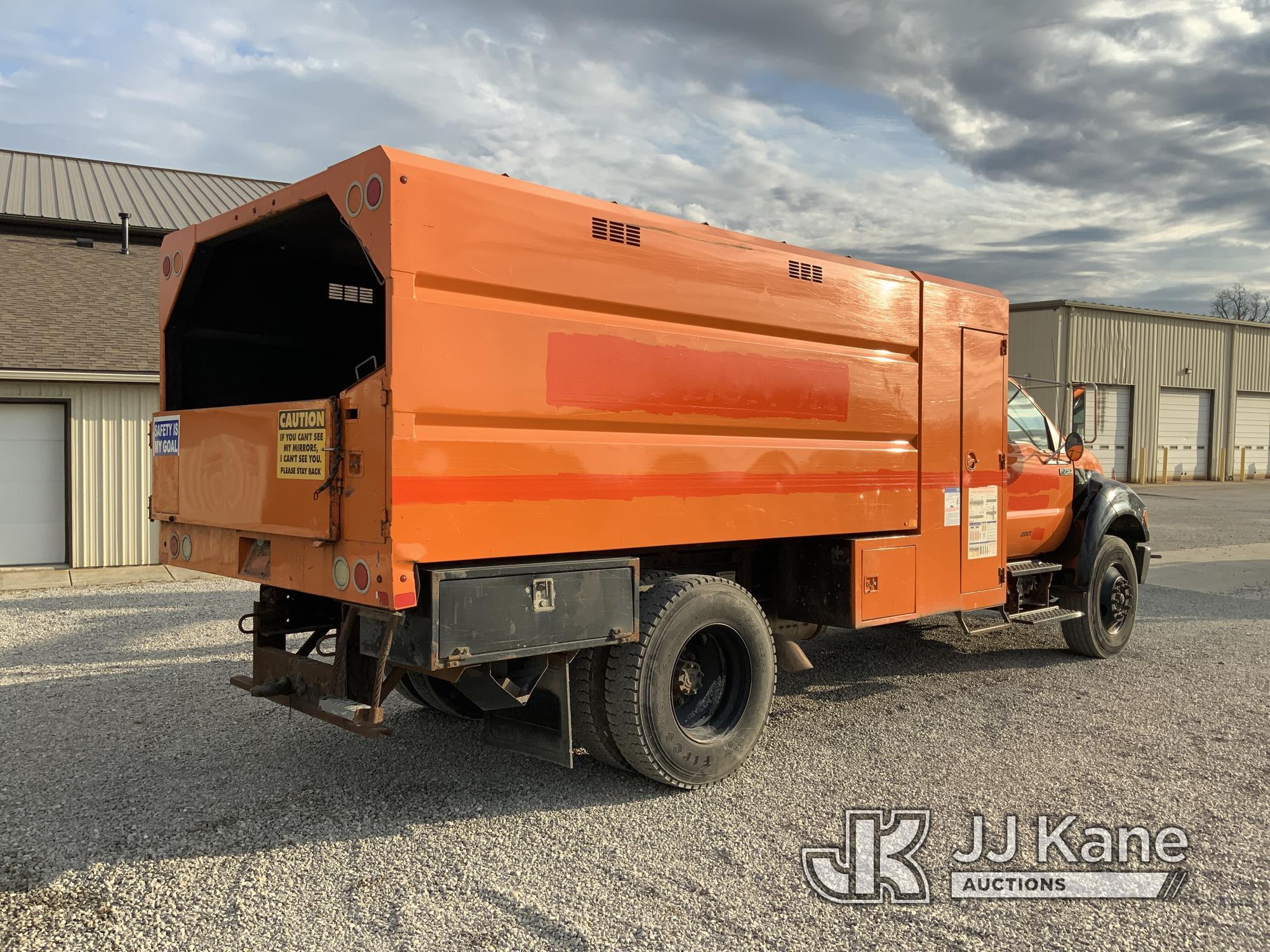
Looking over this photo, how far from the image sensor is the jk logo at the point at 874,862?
3506 mm

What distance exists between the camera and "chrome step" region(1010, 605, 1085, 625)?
266 inches

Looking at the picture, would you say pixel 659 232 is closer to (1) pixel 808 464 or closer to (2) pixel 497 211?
(2) pixel 497 211

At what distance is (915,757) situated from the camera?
5012mm

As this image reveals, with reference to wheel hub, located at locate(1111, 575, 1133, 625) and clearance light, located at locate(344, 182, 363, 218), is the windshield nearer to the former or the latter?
wheel hub, located at locate(1111, 575, 1133, 625)

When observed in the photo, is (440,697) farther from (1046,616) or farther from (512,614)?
(1046,616)

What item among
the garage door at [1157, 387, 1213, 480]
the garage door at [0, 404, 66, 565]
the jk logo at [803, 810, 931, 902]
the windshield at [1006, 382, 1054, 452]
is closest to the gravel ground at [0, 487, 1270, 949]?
the jk logo at [803, 810, 931, 902]

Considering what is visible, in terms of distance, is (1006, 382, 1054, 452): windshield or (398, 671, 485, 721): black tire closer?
(398, 671, 485, 721): black tire

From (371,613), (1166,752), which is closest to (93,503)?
(371,613)

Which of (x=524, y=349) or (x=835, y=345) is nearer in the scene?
(x=524, y=349)

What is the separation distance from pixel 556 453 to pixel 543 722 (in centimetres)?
126

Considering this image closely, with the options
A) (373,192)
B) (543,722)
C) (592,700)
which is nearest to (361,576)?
(543,722)

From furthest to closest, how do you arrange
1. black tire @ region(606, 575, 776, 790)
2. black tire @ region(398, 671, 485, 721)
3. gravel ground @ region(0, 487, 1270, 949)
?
1. black tire @ region(398, 671, 485, 721)
2. black tire @ region(606, 575, 776, 790)
3. gravel ground @ region(0, 487, 1270, 949)

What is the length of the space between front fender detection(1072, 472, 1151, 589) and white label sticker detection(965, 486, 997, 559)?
147 cm

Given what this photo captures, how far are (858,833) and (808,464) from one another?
1.86 m
